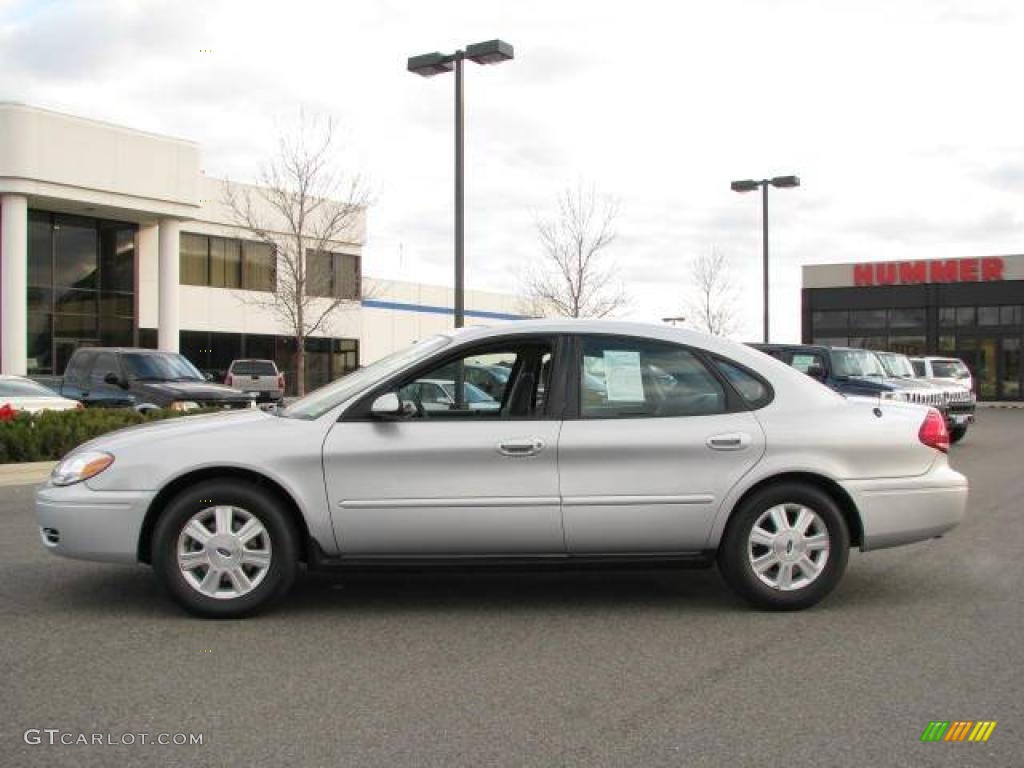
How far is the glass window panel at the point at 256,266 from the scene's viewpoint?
41053mm

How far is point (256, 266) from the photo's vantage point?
136 feet

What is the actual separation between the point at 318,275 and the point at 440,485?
29959mm

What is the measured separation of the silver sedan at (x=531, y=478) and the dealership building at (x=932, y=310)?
1589 inches

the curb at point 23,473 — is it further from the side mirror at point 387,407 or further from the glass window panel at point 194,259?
the glass window panel at point 194,259

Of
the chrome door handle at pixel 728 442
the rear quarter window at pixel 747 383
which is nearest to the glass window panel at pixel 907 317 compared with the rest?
the rear quarter window at pixel 747 383

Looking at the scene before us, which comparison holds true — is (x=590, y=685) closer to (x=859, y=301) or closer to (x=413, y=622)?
(x=413, y=622)

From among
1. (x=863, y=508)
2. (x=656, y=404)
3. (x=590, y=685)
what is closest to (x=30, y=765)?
(x=590, y=685)

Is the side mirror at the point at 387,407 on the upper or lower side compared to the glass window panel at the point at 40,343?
lower

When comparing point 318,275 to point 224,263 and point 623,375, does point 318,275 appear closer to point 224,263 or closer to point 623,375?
point 224,263

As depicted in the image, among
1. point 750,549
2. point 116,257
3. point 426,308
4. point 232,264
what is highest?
point 232,264

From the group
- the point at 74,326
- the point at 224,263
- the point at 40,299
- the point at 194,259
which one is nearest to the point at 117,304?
the point at 74,326

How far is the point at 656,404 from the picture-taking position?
19.4 feet

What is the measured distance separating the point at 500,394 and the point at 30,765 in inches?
129

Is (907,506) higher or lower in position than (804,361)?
lower
